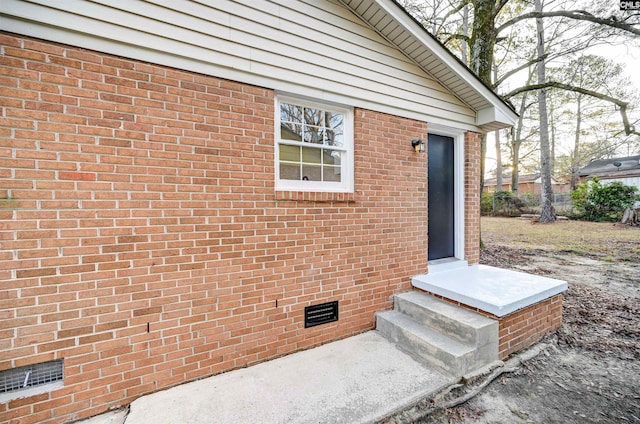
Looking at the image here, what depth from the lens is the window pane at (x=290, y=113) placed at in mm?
3121

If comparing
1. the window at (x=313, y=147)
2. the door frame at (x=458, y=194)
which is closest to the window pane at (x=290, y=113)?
the window at (x=313, y=147)

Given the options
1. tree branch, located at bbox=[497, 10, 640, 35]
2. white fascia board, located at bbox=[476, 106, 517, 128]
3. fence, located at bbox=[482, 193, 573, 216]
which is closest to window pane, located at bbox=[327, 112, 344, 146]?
white fascia board, located at bbox=[476, 106, 517, 128]

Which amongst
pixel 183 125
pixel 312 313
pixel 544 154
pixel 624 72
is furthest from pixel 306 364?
pixel 624 72

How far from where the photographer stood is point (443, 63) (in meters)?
3.74

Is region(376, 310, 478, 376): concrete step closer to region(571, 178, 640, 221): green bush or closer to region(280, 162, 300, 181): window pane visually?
region(280, 162, 300, 181): window pane

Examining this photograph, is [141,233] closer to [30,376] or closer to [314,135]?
[30,376]

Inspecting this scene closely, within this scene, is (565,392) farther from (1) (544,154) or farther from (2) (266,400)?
(1) (544,154)

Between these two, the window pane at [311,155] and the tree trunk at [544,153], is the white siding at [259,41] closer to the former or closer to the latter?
the window pane at [311,155]

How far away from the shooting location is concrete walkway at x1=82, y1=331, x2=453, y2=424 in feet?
6.95

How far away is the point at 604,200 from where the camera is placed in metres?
14.8

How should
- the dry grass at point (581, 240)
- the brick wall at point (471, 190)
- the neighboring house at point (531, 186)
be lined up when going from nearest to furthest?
the brick wall at point (471, 190)
the dry grass at point (581, 240)
the neighboring house at point (531, 186)

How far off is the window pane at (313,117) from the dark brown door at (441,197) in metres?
2.04

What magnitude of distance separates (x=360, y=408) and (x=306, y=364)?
2.50 feet

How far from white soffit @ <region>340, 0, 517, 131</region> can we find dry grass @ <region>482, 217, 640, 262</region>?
264 inches
